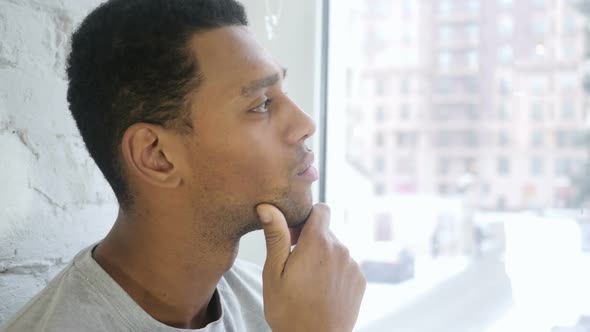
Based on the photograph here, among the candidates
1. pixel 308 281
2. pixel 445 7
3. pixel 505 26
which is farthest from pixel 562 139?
pixel 308 281

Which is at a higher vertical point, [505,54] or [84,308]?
[505,54]

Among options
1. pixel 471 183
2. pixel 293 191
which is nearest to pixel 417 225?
pixel 471 183

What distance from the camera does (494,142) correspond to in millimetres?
1402

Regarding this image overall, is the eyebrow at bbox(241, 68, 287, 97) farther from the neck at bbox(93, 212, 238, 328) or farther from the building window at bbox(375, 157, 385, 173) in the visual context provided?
the building window at bbox(375, 157, 385, 173)

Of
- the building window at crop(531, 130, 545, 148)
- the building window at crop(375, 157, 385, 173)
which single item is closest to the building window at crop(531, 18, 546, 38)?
the building window at crop(531, 130, 545, 148)

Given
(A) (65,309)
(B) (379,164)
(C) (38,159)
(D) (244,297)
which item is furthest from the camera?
(B) (379,164)

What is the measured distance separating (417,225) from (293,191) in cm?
59

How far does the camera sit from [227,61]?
0.97 meters

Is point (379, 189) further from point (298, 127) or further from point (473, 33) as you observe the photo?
point (298, 127)

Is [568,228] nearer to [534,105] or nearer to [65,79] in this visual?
[534,105]

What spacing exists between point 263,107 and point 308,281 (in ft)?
0.95

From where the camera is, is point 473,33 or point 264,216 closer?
point 264,216

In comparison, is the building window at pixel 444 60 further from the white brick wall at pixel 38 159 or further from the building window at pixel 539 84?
the white brick wall at pixel 38 159

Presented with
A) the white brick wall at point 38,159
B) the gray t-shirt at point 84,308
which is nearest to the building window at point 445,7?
the white brick wall at point 38,159
